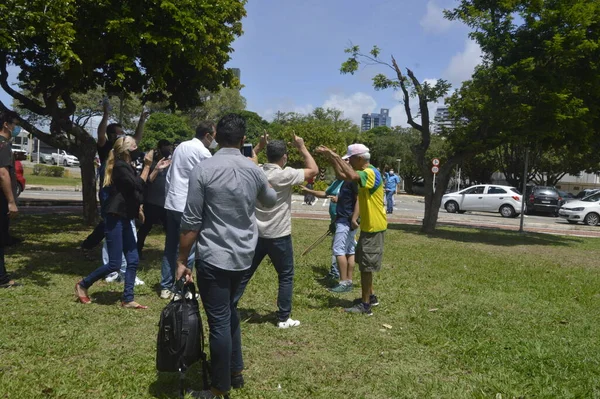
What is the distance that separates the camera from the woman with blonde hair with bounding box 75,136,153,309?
5.79 meters

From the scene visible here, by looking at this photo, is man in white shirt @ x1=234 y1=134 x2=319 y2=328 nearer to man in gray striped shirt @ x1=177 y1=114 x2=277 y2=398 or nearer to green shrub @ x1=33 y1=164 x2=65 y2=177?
man in gray striped shirt @ x1=177 y1=114 x2=277 y2=398

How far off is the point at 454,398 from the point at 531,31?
12.1 meters

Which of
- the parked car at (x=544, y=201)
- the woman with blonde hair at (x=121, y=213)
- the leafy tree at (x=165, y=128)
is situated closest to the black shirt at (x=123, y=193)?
the woman with blonde hair at (x=121, y=213)

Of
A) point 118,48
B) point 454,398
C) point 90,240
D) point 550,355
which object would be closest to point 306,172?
point 454,398

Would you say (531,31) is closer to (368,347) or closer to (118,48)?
(118,48)

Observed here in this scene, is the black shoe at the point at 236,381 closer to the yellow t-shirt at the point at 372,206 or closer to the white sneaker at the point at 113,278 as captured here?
the yellow t-shirt at the point at 372,206

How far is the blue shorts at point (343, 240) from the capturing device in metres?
7.24

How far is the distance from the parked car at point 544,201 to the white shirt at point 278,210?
90.0ft

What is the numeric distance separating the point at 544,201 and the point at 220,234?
29232 millimetres

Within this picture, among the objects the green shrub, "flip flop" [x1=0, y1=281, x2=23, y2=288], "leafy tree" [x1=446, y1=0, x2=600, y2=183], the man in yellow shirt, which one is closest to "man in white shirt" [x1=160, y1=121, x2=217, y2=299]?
the man in yellow shirt

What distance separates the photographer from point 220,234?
352 cm

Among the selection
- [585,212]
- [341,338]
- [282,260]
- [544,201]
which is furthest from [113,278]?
[544,201]

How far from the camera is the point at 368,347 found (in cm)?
502

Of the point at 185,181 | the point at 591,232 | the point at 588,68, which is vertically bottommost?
the point at 591,232
